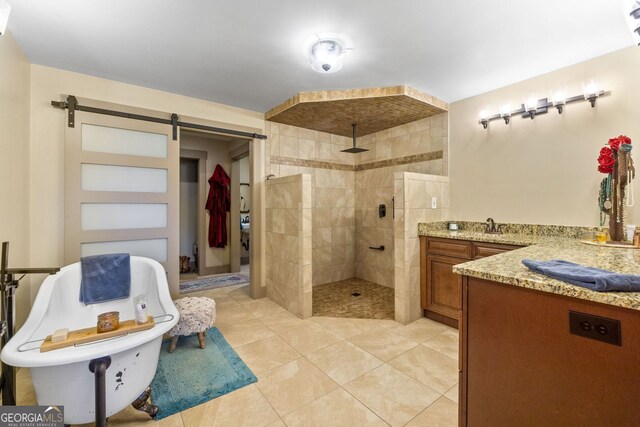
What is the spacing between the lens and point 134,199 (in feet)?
9.37

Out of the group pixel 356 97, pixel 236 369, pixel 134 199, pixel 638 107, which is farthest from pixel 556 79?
pixel 134 199

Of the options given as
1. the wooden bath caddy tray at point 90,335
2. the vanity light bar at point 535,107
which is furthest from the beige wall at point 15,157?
the vanity light bar at point 535,107

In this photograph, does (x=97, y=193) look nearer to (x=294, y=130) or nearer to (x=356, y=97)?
(x=294, y=130)

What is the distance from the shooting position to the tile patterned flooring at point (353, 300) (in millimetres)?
3170

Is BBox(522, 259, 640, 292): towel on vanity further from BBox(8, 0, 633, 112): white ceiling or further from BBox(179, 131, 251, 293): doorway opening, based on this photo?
BBox(179, 131, 251, 293): doorway opening

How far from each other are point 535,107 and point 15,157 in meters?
4.48

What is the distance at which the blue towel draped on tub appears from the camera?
2.12 metres

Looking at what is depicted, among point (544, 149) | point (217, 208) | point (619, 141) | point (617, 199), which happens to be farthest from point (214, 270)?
point (619, 141)

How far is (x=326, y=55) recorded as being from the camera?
220 cm

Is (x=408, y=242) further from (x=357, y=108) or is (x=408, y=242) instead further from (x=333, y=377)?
(x=357, y=108)

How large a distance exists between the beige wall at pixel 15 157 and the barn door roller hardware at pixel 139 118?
27cm

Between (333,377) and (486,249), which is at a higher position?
(486,249)

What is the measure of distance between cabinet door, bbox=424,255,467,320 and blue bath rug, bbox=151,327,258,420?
6.28ft

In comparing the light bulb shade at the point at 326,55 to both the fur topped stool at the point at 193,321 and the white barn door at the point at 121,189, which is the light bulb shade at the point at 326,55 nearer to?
the white barn door at the point at 121,189
